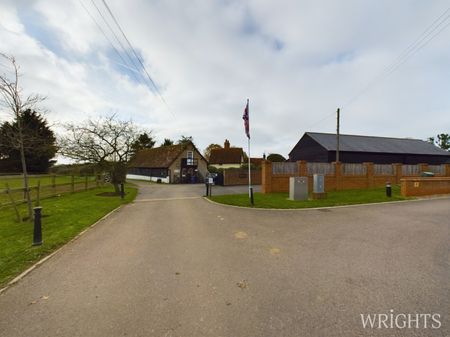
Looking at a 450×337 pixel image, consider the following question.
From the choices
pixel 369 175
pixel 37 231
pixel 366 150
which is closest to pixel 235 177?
pixel 369 175

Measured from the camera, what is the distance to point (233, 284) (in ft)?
12.5

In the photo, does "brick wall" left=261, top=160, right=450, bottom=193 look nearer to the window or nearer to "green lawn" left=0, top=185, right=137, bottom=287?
"green lawn" left=0, top=185, right=137, bottom=287

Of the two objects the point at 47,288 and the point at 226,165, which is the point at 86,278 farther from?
the point at 226,165

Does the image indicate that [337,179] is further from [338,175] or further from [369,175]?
[369,175]

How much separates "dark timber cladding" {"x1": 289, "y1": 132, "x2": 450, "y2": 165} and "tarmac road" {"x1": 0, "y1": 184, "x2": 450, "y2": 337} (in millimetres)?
22992

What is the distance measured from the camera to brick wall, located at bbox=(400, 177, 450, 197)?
49.2 feet

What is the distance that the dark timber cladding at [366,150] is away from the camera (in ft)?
93.2

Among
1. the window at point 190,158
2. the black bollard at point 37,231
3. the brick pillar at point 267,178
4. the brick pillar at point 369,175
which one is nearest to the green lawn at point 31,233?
the black bollard at point 37,231

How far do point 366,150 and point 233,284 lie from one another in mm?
31438

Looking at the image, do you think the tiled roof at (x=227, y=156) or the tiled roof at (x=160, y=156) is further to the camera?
the tiled roof at (x=227, y=156)

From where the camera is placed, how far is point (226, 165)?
53.8 meters

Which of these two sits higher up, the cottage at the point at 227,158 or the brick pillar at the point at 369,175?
the cottage at the point at 227,158

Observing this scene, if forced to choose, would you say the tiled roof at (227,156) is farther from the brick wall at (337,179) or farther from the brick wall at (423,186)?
the brick wall at (423,186)

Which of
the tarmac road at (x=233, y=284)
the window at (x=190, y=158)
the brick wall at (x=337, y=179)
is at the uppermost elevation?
the window at (x=190, y=158)
